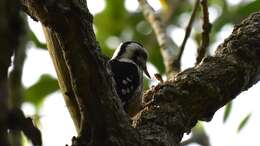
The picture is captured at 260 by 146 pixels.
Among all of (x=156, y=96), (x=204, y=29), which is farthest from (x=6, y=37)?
(x=204, y=29)

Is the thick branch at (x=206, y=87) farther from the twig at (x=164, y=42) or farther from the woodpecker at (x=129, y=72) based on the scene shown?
the woodpecker at (x=129, y=72)

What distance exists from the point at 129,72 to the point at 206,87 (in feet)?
5.11

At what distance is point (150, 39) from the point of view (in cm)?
514

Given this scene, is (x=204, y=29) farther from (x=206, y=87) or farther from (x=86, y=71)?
(x=86, y=71)

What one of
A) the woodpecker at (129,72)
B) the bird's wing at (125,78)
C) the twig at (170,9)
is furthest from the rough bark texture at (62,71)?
the twig at (170,9)

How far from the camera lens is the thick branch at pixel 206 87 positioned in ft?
7.48

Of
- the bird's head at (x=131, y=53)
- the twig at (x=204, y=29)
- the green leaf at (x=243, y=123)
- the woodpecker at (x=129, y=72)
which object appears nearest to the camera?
the twig at (x=204, y=29)

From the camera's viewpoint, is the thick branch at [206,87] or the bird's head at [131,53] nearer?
the thick branch at [206,87]

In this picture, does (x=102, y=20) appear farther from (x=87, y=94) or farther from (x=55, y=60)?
(x=87, y=94)

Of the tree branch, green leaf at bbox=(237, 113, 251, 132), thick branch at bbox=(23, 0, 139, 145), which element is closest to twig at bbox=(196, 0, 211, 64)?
green leaf at bbox=(237, 113, 251, 132)

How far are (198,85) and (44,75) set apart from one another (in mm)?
2181

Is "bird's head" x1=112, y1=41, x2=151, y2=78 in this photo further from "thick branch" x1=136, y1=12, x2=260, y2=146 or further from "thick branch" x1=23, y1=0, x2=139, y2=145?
"thick branch" x1=23, y1=0, x2=139, y2=145

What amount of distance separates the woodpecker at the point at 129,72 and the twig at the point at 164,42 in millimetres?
288

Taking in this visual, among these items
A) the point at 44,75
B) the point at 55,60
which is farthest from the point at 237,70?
the point at 44,75
